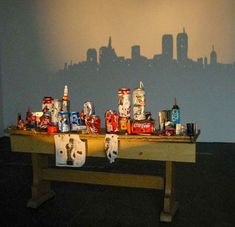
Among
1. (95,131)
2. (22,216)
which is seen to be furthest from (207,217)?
(22,216)

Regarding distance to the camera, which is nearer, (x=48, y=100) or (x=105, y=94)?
(x=48, y=100)

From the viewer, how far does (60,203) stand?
3.20 metres

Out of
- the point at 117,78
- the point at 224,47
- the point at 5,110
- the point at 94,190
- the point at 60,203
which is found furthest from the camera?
the point at 5,110

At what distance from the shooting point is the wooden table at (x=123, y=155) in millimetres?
2623

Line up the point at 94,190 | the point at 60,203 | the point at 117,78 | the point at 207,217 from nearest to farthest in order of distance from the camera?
1. the point at 207,217
2. the point at 60,203
3. the point at 94,190
4. the point at 117,78

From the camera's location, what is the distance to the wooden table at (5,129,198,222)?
2623 millimetres

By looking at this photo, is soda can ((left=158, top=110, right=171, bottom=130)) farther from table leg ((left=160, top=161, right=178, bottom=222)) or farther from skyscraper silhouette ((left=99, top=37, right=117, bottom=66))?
skyscraper silhouette ((left=99, top=37, right=117, bottom=66))

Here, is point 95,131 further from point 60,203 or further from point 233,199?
point 233,199

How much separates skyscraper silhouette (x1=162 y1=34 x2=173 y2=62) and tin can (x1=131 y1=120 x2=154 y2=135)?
331cm

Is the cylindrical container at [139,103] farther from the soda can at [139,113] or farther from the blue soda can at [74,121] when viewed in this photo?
the blue soda can at [74,121]

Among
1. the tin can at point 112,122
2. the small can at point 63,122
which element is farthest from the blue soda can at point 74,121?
the tin can at point 112,122

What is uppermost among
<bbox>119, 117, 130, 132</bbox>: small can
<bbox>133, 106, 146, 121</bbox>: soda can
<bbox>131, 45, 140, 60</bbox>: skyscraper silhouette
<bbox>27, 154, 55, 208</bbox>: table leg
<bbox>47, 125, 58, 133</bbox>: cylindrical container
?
<bbox>131, 45, 140, 60</bbox>: skyscraper silhouette

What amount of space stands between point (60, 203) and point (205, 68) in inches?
137

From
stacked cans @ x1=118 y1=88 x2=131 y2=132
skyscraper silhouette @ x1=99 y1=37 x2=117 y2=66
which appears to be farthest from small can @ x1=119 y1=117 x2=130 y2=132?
skyscraper silhouette @ x1=99 y1=37 x2=117 y2=66
